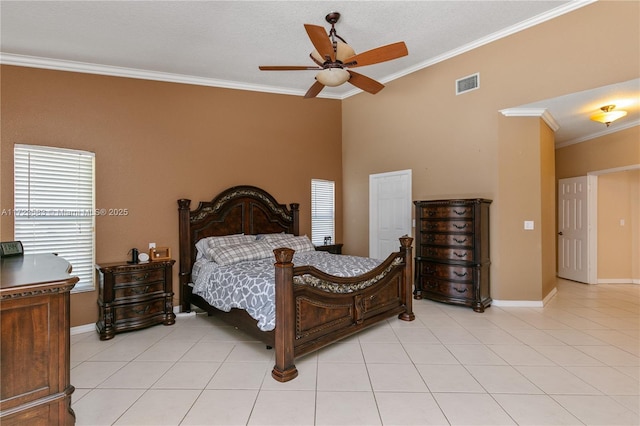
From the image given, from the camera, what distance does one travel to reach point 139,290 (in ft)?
11.7

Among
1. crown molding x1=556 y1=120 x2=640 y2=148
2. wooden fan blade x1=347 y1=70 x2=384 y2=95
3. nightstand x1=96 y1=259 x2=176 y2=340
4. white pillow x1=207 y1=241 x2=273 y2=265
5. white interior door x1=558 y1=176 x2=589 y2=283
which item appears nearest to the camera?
wooden fan blade x1=347 y1=70 x2=384 y2=95

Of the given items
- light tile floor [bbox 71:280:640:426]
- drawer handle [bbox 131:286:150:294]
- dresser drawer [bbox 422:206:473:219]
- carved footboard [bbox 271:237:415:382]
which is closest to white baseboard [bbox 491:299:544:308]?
light tile floor [bbox 71:280:640:426]

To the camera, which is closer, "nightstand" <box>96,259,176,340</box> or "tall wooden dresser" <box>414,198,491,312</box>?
"nightstand" <box>96,259,176,340</box>

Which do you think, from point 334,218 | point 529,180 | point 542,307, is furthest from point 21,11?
point 542,307

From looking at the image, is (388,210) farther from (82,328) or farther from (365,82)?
(82,328)

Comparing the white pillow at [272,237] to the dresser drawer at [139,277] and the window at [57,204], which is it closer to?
the dresser drawer at [139,277]

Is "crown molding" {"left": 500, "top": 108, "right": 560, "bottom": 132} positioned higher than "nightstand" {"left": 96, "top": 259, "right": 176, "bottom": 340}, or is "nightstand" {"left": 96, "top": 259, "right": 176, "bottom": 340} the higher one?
"crown molding" {"left": 500, "top": 108, "right": 560, "bottom": 132}

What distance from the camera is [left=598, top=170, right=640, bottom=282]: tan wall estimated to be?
18.9 feet

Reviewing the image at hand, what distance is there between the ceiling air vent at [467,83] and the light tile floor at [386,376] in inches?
121

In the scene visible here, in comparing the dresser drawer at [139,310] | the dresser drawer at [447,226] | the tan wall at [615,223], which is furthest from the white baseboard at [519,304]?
the dresser drawer at [139,310]

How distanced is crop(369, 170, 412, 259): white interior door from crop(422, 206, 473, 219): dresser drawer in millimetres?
595

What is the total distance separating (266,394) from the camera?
2.26 meters

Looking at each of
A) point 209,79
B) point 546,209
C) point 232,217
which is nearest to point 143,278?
point 232,217

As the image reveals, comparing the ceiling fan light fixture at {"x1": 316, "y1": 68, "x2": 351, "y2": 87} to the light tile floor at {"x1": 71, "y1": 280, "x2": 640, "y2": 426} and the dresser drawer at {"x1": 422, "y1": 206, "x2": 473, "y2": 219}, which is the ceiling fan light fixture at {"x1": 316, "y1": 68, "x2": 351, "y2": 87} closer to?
the dresser drawer at {"x1": 422, "y1": 206, "x2": 473, "y2": 219}
